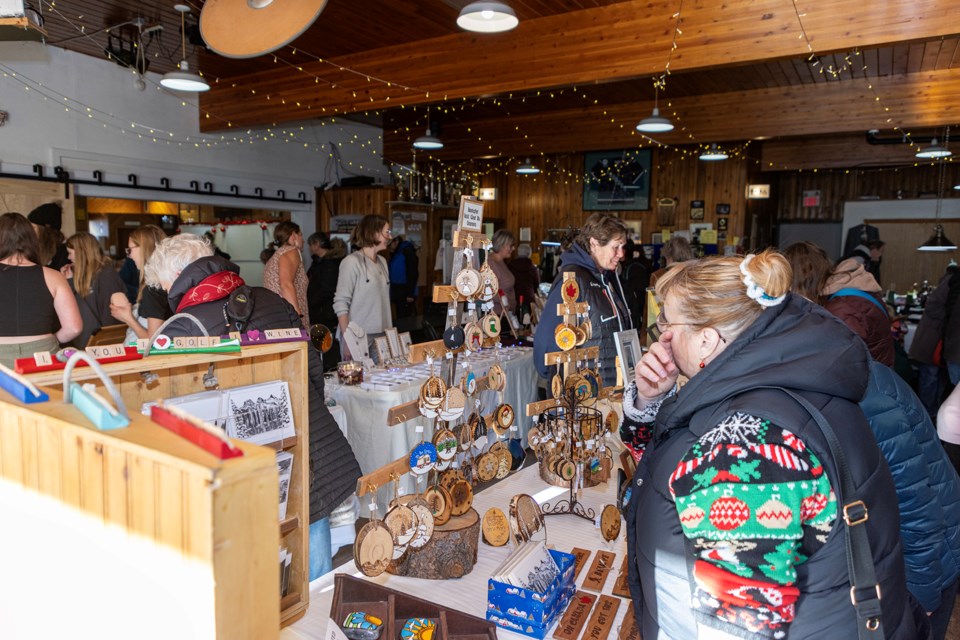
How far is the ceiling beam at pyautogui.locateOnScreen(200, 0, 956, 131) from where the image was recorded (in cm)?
419

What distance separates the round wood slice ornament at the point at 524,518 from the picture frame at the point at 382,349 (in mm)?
2155

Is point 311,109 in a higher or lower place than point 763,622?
higher

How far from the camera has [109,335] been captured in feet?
13.0

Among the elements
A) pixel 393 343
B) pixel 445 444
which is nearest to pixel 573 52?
pixel 393 343

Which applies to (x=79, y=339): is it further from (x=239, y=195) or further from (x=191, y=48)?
(x=239, y=195)

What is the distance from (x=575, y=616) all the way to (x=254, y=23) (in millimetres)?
1981

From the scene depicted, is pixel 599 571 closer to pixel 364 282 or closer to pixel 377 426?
pixel 377 426

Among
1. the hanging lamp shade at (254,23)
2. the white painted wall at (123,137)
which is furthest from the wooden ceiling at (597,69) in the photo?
the hanging lamp shade at (254,23)

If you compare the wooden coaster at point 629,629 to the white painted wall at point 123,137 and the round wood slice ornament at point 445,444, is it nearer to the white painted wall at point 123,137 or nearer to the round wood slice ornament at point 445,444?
the round wood slice ornament at point 445,444

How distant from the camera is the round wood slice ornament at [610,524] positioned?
175cm

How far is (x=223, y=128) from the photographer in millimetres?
7906

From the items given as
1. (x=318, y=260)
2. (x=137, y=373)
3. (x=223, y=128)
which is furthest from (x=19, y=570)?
(x=223, y=128)

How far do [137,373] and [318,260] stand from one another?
5.01 metres

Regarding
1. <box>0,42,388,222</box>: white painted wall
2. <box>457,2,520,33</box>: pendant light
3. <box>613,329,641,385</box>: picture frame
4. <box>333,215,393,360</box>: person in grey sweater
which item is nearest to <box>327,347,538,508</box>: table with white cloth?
<box>333,215,393,360</box>: person in grey sweater
